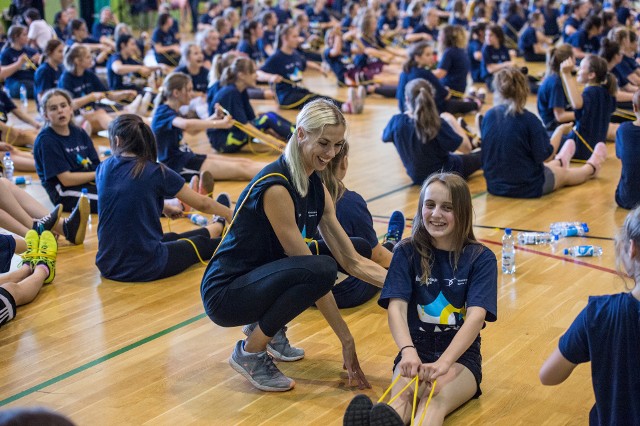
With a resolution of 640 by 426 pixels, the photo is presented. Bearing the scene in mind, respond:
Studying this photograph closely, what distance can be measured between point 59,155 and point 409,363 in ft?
12.7

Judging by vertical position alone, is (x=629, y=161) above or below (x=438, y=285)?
below

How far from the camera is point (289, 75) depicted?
11.4 meters

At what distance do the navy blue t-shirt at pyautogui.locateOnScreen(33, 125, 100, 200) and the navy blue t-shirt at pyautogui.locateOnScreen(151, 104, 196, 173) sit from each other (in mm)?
781

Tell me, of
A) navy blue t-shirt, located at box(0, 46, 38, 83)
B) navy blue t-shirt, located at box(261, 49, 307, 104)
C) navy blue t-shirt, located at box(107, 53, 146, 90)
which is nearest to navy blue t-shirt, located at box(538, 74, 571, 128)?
navy blue t-shirt, located at box(261, 49, 307, 104)

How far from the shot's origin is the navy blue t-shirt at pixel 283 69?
37.2 ft

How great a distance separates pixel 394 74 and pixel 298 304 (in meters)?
10.8

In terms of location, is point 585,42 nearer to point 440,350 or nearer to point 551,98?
point 551,98

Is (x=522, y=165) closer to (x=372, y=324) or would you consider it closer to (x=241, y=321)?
(x=372, y=324)

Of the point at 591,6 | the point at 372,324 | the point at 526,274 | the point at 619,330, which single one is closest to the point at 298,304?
the point at 372,324

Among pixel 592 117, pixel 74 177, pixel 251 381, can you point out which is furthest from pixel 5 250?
pixel 592 117

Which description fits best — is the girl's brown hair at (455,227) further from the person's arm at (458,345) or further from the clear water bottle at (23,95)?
the clear water bottle at (23,95)

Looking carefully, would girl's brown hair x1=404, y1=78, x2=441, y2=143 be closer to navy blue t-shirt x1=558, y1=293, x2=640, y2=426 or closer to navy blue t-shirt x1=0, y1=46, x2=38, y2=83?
navy blue t-shirt x1=558, y1=293, x2=640, y2=426

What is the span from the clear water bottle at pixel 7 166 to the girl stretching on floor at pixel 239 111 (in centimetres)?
191

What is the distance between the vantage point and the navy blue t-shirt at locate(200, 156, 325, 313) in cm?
361
